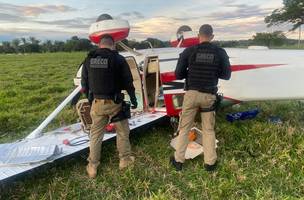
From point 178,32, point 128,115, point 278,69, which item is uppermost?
point 178,32

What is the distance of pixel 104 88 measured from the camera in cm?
527

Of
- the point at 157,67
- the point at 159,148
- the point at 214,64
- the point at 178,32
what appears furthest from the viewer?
the point at 178,32

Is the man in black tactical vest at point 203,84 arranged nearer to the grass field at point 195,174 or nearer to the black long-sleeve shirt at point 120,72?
the grass field at point 195,174

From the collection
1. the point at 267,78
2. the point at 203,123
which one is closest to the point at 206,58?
the point at 203,123

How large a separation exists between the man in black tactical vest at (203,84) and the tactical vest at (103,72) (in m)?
0.95

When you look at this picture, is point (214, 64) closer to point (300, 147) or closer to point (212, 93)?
point (212, 93)

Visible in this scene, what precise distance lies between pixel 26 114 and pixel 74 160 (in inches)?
168

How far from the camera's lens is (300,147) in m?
5.86

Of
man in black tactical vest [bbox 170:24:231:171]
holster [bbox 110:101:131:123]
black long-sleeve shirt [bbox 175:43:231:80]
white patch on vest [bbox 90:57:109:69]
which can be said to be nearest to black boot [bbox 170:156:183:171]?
man in black tactical vest [bbox 170:24:231:171]

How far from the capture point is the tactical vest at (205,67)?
212 inches

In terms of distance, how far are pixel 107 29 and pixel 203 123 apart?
7.34 ft

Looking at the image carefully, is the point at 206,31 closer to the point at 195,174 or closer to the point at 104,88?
the point at 104,88

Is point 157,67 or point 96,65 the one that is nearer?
point 96,65

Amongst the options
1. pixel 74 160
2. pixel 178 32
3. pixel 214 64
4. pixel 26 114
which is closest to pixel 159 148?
pixel 74 160
